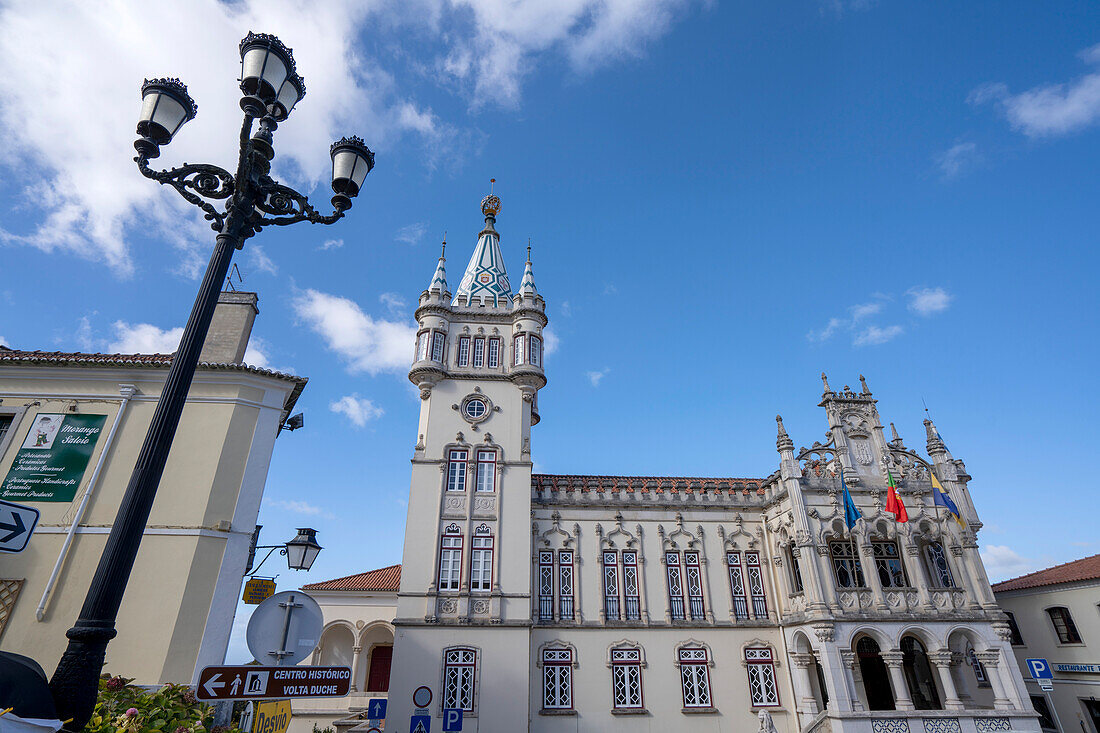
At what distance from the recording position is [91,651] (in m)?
5.17

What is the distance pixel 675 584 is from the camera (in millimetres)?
27438

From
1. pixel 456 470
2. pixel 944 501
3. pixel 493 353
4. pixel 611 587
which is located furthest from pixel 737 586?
pixel 493 353

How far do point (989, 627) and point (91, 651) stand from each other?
31.6 metres

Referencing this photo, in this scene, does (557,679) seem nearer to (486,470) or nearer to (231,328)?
(486,470)

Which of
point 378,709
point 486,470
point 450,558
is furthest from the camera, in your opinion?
point 486,470

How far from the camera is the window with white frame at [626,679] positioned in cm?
2462

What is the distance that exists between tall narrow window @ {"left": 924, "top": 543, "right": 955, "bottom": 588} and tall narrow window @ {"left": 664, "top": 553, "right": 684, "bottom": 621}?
12.2m

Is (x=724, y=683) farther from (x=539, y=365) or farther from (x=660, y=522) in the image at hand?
(x=539, y=365)

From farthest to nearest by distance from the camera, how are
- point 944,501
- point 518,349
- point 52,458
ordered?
point 518,349 < point 944,501 < point 52,458

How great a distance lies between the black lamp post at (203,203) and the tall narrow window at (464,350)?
21988mm

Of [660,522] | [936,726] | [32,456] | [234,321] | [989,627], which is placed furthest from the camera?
[660,522]

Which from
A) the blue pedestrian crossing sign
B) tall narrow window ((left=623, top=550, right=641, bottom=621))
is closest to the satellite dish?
→ the blue pedestrian crossing sign

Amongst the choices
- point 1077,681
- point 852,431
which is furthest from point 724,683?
point 1077,681

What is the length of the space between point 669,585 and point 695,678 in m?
4.04
